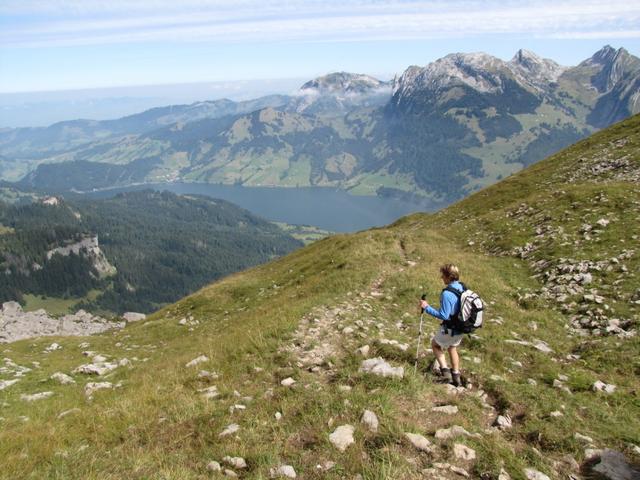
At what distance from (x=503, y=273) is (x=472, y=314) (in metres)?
14.7

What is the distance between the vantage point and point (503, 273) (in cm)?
2453

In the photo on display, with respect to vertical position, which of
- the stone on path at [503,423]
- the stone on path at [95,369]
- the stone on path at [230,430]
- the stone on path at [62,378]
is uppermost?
the stone on path at [230,430]

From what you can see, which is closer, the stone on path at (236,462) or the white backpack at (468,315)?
the stone on path at (236,462)

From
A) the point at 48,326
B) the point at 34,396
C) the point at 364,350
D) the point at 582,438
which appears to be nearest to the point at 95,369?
the point at 34,396

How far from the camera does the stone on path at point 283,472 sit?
25.0 feet

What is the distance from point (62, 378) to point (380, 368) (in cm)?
1519

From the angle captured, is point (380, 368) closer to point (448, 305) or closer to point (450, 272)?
point (448, 305)

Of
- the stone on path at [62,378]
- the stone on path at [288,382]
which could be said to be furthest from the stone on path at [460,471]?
the stone on path at [62,378]

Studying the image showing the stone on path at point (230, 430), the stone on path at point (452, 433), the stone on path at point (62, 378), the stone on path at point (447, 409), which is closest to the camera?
the stone on path at point (452, 433)

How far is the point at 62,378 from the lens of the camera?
61.7 feet

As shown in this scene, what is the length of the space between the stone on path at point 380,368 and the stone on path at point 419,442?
101 inches

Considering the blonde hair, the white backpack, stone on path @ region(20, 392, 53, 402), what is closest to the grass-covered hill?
stone on path @ region(20, 392, 53, 402)

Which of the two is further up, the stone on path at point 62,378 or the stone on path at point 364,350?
the stone on path at point 364,350

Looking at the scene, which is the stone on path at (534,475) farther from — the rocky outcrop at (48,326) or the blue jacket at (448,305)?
the rocky outcrop at (48,326)
